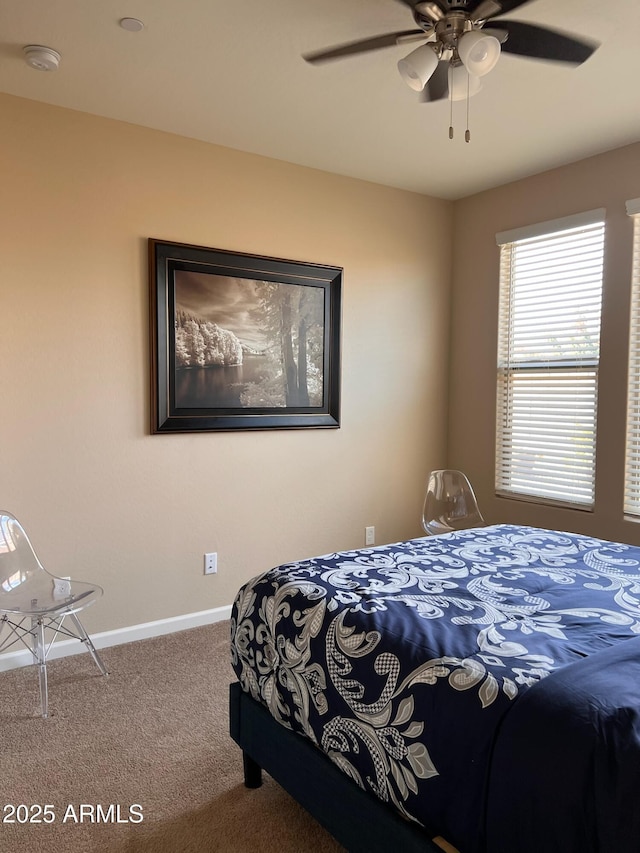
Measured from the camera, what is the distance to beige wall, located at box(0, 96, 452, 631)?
289 centimetres

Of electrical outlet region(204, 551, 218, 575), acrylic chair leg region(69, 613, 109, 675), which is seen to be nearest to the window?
electrical outlet region(204, 551, 218, 575)

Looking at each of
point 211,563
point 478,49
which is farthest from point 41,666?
point 478,49

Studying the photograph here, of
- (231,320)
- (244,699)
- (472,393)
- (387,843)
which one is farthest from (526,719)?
(472,393)

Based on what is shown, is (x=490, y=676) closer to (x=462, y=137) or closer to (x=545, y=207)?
(x=462, y=137)

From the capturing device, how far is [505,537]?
2.57 metres

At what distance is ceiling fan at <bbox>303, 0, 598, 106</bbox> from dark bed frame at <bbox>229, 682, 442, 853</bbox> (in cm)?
204

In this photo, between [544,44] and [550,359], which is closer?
[544,44]

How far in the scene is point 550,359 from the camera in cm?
376

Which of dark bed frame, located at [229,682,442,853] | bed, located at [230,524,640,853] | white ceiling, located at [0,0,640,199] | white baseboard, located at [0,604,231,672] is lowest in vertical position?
white baseboard, located at [0,604,231,672]

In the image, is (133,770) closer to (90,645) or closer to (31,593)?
(90,645)

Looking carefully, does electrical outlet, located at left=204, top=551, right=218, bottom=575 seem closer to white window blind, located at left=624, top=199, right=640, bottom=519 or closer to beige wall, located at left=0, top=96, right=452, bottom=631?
beige wall, located at left=0, top=96, right=452, bottom=631


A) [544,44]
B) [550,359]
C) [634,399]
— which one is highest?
[544,44]

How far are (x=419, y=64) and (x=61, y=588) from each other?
249 centimetres

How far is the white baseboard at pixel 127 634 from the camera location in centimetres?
291
